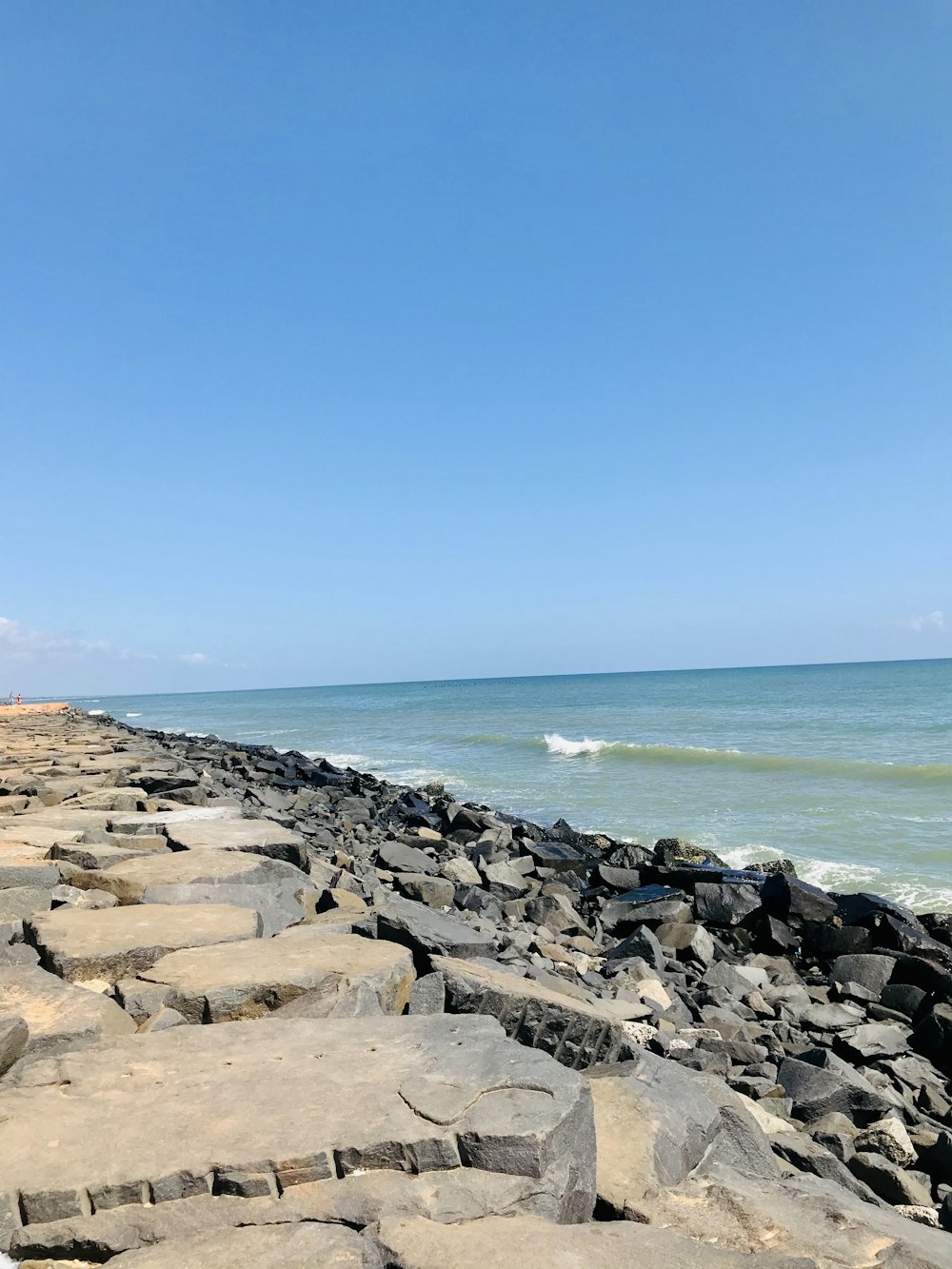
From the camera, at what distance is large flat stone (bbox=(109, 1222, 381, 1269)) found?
1.83 metres

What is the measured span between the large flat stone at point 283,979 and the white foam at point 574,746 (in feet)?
78.4

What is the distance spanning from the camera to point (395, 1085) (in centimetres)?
252

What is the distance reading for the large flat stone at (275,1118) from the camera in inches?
82.0

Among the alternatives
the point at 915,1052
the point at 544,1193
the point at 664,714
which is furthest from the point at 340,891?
the point at 664,714

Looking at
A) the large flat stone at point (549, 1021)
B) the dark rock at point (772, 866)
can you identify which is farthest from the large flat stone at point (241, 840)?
the dark rock at point (772, 866)

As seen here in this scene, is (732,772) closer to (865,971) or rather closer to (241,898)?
(865,971)

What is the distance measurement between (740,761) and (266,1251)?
74.5ft

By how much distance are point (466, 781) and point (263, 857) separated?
16.5 m

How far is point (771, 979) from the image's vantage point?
7422mm

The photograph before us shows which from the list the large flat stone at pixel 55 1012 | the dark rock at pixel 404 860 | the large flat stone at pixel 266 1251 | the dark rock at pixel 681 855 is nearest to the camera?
the large flat stone at pixel 266 1251

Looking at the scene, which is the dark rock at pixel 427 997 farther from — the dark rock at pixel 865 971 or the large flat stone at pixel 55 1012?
the dark rock at pixel 865 971

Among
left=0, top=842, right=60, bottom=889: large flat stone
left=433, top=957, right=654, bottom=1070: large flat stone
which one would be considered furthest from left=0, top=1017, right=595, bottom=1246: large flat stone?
left=0, top=842, right=60, bottom=889: large flat stone

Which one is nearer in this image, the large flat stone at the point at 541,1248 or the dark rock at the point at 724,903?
the large flat stone at the point at 541,1248

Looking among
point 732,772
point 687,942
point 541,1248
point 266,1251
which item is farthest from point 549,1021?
point 732,772
